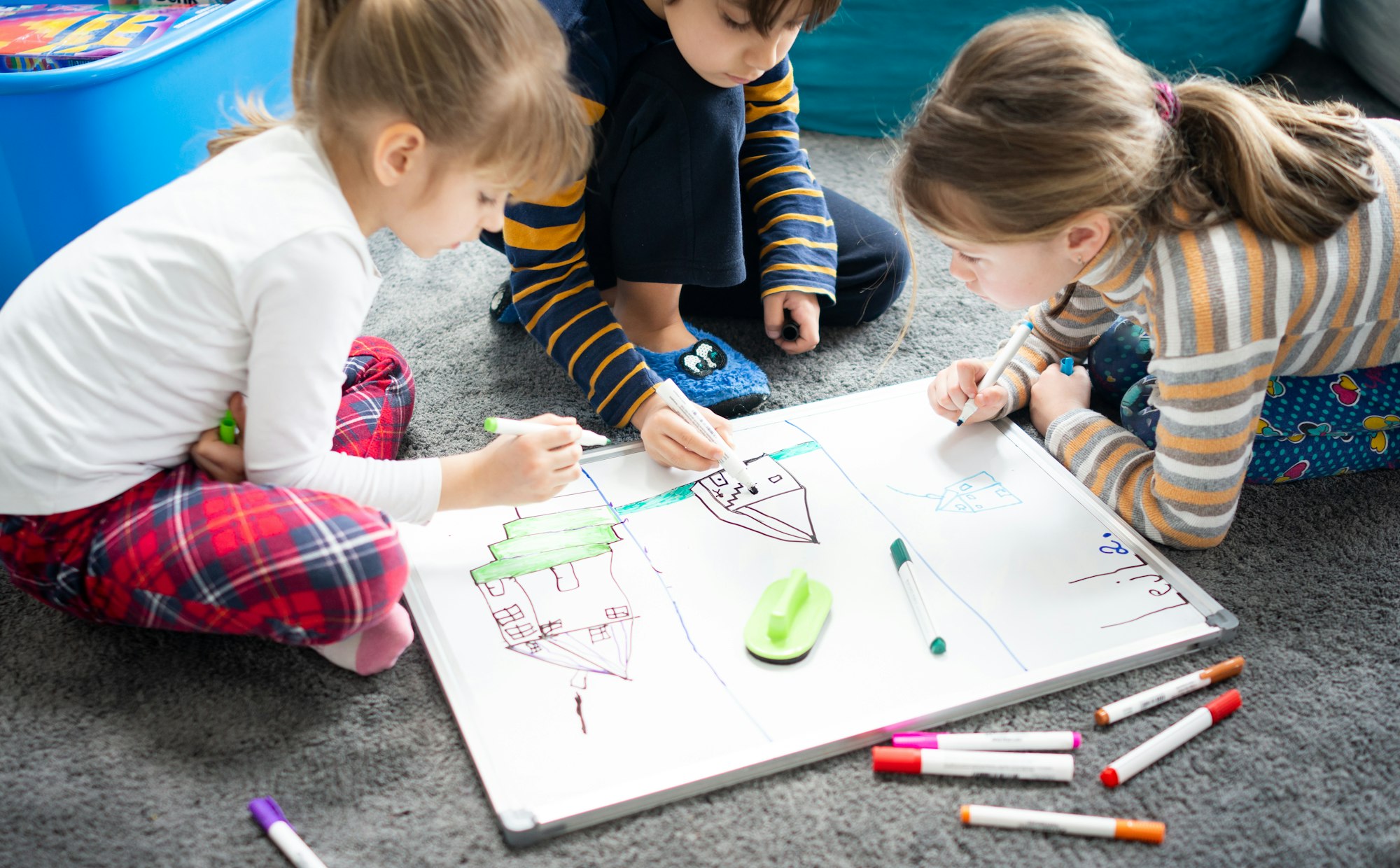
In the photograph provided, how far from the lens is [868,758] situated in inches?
26.5

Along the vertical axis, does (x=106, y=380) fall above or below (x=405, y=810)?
above

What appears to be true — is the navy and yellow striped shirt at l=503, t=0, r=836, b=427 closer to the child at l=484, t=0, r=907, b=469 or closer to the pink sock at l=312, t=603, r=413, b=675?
the child at l=484, t=0, r=907, b=469

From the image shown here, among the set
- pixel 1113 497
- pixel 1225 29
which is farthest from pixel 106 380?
pixel 1225 29

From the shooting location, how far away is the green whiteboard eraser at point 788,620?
0.71 meters

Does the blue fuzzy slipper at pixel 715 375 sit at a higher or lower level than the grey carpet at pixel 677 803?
higher

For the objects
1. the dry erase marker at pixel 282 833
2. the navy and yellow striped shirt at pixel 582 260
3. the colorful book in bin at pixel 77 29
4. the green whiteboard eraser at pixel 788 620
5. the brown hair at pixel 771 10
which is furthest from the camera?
the colorful book in bin at pixel 77 29

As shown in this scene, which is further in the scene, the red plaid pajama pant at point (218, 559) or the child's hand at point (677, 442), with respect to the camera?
the child's hand at point (677, 442)

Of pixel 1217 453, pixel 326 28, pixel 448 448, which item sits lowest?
pixel 448 448

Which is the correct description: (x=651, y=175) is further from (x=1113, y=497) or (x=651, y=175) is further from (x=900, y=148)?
(x=1113, y=497)

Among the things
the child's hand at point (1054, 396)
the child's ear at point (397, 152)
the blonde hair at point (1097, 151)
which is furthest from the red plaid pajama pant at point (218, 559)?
the child's hand at point (1054, 396)

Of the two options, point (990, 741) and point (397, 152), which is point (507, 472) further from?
point (990, 741)

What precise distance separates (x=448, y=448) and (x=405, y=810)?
1.30 feet

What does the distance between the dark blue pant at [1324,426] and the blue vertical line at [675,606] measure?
464 mm

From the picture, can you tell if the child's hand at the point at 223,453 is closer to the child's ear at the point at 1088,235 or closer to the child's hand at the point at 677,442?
the child's hand at the point at 677,442
